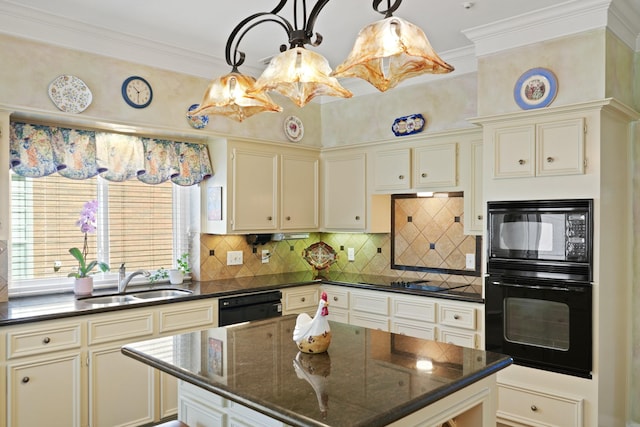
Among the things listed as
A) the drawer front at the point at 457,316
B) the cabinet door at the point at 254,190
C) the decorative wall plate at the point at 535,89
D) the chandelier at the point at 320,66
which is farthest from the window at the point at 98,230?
the decorative wall plate at the point at 535,89

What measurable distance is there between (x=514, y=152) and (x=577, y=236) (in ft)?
2.18

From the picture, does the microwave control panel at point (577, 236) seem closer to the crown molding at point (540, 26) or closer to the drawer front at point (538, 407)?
the drawer front at point (538, 407)

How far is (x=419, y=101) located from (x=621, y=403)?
106 inches

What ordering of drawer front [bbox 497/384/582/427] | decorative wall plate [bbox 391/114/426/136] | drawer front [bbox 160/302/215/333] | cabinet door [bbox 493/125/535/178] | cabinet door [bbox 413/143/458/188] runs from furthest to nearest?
decorative wall plate [bbox 391/114/426/136]
cabinet door [bbox 413/143/458/188]
drawer front [bbox 160/302/215/333]
cabinet door [bbox 493/125/535/178]
drawer front [bbox 497/384/582/427]

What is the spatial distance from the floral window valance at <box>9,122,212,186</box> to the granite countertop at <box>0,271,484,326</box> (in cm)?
84

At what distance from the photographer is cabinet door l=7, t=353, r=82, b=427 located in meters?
2.88

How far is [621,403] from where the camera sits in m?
3.42

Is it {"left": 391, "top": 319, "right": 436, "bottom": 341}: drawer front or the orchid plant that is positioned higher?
the orchid plant

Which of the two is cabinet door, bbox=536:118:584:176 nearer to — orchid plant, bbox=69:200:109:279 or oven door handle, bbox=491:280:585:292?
oven door handle, bbox=491:280:585:292

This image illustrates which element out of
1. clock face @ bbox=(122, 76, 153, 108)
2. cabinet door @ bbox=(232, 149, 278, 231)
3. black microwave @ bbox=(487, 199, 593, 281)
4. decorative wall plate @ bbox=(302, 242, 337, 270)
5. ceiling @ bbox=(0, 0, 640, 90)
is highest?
ceiling @ bbox=(0, 0, 640, 90)

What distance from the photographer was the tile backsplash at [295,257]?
4.43 meters

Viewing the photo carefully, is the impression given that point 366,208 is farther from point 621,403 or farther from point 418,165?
point 621,403

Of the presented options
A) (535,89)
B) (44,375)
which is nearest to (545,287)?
(535,89)

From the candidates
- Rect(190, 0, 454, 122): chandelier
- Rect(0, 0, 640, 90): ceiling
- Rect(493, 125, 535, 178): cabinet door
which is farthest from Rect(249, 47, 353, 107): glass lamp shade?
Rect(493, 125, 535, 178): cabinet door
